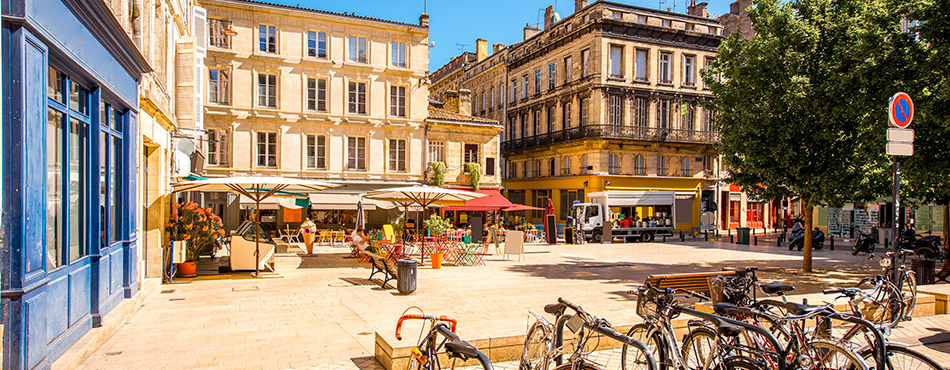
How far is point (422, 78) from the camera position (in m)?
28.2

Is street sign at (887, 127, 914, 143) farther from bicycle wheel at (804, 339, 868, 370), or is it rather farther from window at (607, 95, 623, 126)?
window at (607, 95, 623, 126)

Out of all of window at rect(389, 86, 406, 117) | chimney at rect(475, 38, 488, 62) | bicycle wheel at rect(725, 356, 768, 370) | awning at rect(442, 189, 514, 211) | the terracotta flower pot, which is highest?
chimney at rect(475, 38, 488, 62)

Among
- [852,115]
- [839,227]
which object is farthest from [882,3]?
[839,227]

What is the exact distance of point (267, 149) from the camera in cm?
2627

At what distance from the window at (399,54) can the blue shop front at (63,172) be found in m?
19.4

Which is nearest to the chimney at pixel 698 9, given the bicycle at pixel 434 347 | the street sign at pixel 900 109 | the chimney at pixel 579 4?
the chimney at pixel 579 4

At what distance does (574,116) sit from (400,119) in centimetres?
1327

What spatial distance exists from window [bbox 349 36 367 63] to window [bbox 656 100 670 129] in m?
18.7

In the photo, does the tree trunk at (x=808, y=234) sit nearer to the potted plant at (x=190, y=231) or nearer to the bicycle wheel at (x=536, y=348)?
the bicycle wheel at (x=536, y=348)

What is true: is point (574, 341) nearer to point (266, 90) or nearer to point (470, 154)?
point (266, 90)

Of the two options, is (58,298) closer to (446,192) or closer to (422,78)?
(446,192)

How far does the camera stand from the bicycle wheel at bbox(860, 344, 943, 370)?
4258mm

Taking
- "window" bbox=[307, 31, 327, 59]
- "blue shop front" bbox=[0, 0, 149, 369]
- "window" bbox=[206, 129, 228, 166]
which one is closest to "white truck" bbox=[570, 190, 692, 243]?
"window" bbox=[307, 31, 327, 59]

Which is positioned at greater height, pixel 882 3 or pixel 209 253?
pixel 882 3
